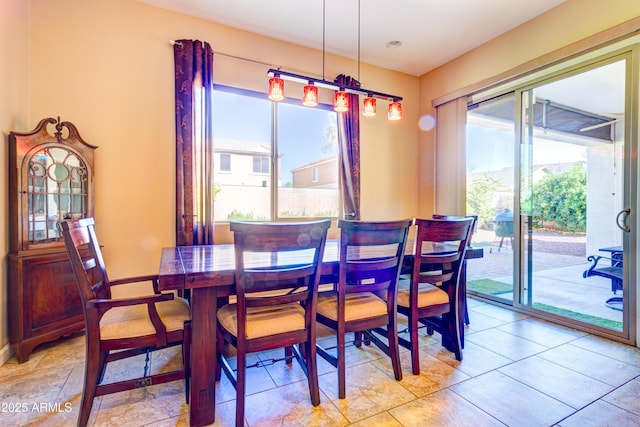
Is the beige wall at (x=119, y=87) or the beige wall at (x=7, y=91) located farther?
the beige wall at (x=119, y=87)

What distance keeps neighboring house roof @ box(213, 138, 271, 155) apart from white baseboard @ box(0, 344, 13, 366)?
85.2 inches

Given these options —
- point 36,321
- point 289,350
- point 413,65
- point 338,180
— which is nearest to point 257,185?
point 338,180

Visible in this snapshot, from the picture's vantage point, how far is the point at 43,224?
2340 mm

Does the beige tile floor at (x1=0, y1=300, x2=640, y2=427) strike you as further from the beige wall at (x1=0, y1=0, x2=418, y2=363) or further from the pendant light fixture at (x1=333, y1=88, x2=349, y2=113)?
the pendant light fixture at (x1=333, y1=88, x2=349, y2=113)

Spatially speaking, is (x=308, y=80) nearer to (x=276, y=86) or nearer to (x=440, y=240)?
(x=276, y=86)

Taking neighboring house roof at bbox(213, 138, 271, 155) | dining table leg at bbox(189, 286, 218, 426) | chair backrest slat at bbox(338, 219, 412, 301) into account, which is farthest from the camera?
neighboring house roof at bbox(213, 138, 271, 155)

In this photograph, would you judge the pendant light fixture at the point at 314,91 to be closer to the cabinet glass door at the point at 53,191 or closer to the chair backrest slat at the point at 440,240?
the chair backrest slat at the point at 440,240

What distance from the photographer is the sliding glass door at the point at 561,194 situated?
260cm

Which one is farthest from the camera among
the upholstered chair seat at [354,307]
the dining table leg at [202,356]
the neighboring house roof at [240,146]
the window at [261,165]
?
the window at [261,165]

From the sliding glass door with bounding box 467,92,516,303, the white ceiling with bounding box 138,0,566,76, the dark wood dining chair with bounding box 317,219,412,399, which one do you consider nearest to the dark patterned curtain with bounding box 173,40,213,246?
the white ceiling with bounding box 138,0,566,76

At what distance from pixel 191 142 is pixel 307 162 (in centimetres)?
133

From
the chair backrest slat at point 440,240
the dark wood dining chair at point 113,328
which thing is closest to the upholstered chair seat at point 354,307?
the chair backrest slat at point 440,240

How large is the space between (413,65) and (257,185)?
2559 millimetres

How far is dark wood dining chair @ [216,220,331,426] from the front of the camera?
57.2 inches
